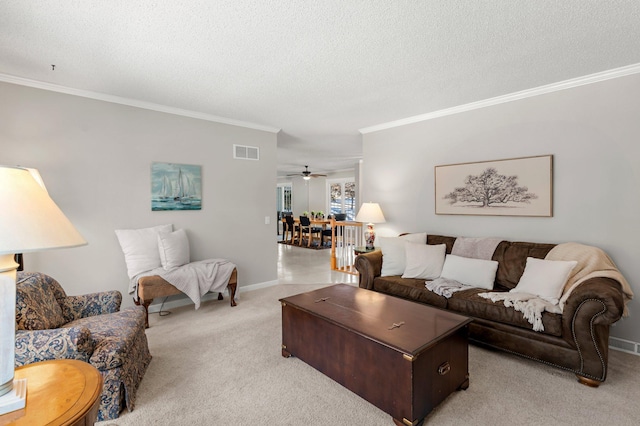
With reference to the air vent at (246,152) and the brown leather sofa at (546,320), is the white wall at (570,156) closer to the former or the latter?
the brown leather sofa at (546,320)

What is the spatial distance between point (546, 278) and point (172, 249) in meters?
3.85

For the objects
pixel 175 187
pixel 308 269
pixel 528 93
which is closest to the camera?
pixel 528 93

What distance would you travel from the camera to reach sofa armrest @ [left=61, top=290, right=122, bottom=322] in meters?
2.36

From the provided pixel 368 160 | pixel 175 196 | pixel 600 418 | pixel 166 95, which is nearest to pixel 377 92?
pixel 368 160

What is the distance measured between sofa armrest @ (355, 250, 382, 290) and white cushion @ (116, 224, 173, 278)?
2.43m

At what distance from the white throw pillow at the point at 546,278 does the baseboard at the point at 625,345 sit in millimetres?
913

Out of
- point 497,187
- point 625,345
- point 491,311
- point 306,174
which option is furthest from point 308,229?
point 625,345

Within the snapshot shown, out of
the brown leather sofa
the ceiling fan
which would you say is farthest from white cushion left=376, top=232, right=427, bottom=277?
the ceiling fan

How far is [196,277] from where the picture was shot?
3582 millimetres

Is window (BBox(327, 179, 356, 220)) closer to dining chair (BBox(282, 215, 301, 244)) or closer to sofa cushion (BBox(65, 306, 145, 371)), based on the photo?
dining chair (BBox(282, 215, 301, 244))

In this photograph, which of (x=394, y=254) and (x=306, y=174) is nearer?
(x=394, y=254)

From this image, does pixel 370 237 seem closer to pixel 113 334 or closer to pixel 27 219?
pixel 113 334

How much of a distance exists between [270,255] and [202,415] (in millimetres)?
3125

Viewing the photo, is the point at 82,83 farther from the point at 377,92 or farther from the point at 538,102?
the point at 538,102
